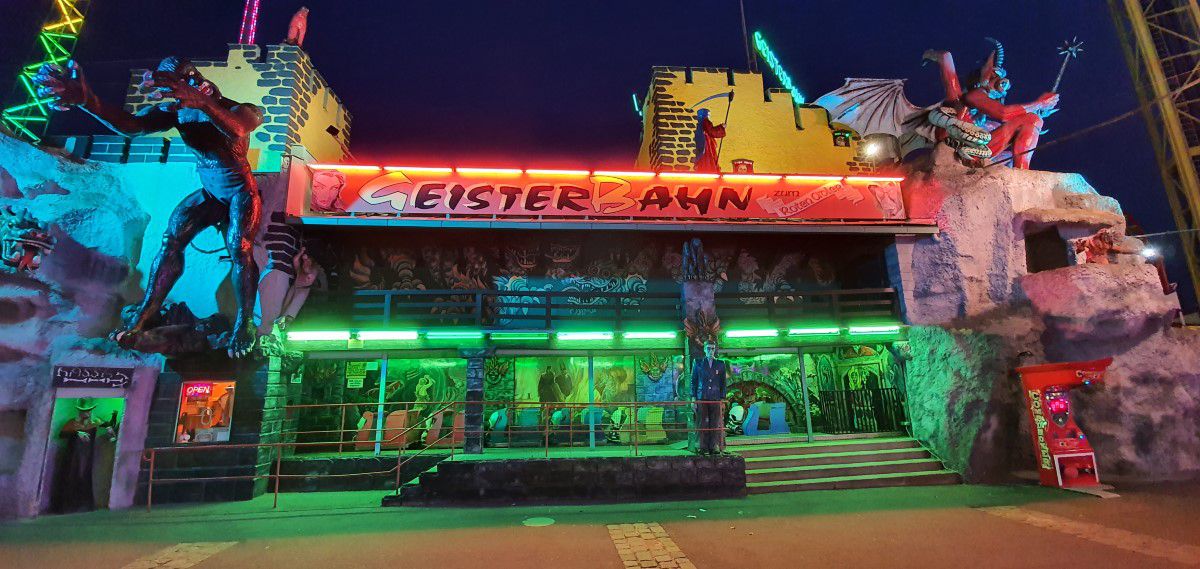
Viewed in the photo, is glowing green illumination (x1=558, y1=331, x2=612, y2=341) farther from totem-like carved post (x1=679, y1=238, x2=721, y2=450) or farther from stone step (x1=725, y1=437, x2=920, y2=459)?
stone step (x1=725, y1=437, x2=920, y2=459)

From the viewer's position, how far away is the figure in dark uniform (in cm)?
926

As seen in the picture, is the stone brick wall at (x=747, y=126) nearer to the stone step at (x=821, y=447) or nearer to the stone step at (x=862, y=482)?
the stone step at (x=821, y=447)

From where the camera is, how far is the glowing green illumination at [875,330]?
38.6 feet

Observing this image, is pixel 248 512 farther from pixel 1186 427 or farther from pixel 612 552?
pixel 1186 427

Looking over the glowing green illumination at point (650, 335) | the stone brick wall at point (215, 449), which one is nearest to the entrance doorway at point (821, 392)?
Result: the glowing green illumination at point (650, 335)

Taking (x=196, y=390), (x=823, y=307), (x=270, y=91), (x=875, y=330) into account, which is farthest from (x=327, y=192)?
(x=875, y=330)

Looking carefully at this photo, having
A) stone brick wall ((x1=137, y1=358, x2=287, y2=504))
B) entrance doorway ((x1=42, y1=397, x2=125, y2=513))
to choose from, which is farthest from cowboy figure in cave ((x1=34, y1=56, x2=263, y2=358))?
entrance doorway ((x1=42, y1=397, x2=125, y2=513))

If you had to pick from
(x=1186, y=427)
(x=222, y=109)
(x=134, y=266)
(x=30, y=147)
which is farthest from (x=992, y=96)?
(x=30, y=147)

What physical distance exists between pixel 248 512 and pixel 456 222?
260 inches

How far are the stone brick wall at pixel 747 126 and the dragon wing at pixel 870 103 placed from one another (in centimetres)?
76

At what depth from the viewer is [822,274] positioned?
14.2 metres

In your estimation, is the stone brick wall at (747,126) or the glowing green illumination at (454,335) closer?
the glowing green illumination at (454,335)

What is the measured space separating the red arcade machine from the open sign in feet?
51.8

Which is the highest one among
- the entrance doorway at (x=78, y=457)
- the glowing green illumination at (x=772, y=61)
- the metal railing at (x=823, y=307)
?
the glowing green illumination at (x=772, y=61)
